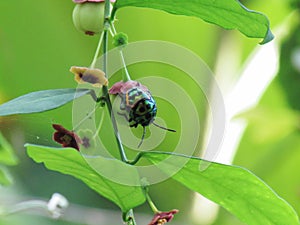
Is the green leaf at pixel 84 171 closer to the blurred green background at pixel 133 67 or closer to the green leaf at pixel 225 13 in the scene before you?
the green leaf at pixel 225 13

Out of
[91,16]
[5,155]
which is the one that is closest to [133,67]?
[5,155]

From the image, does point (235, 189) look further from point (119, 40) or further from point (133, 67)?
point (133, 67)

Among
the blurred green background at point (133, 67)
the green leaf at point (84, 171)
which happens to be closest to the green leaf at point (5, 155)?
the green leaf at point (84, 171)

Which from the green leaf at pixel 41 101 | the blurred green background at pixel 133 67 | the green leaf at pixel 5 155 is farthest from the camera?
the blurred green background at pixel 133 67

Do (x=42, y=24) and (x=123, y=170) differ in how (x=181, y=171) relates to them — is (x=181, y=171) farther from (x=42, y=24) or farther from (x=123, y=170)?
(x=42, y=24)

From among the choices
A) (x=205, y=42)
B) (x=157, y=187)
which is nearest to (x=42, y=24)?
(x=205, y=42)

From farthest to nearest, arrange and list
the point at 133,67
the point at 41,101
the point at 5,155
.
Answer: the point at 133,67, the point at 5,155, the point at 41,101

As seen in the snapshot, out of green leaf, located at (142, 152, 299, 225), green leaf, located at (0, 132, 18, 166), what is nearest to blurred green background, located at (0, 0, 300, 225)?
green leaf, located at (0, 132, 18, 166)
